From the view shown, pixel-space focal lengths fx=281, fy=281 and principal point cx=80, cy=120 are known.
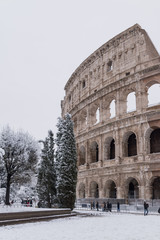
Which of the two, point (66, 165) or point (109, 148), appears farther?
point (109, 148)

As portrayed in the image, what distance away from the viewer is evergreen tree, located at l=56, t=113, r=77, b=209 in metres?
18.9

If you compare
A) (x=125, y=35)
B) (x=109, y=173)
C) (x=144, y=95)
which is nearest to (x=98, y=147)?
(x=109, y=173)

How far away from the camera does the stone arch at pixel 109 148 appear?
90.3 feet

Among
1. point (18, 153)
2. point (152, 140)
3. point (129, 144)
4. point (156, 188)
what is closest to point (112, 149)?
point (129, 144)

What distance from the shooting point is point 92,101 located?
30719 mm

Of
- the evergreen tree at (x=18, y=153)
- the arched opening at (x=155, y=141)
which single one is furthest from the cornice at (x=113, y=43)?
the evergreen tree at (x=18, y=153)

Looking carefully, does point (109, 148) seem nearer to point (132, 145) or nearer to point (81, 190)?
point (132, 145)

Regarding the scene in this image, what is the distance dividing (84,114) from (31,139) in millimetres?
9377

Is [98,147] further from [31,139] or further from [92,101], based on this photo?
[31,139]

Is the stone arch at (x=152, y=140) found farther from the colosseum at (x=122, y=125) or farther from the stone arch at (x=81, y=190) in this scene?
the stone arch at (x=81, y=190)

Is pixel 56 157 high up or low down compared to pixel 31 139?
down

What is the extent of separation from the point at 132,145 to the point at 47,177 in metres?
9.71

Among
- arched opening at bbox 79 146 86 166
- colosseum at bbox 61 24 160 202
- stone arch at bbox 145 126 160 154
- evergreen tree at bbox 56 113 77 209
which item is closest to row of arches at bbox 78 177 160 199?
colosseum at bbox 61 24 160 202

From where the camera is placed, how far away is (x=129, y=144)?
87.0 ft
